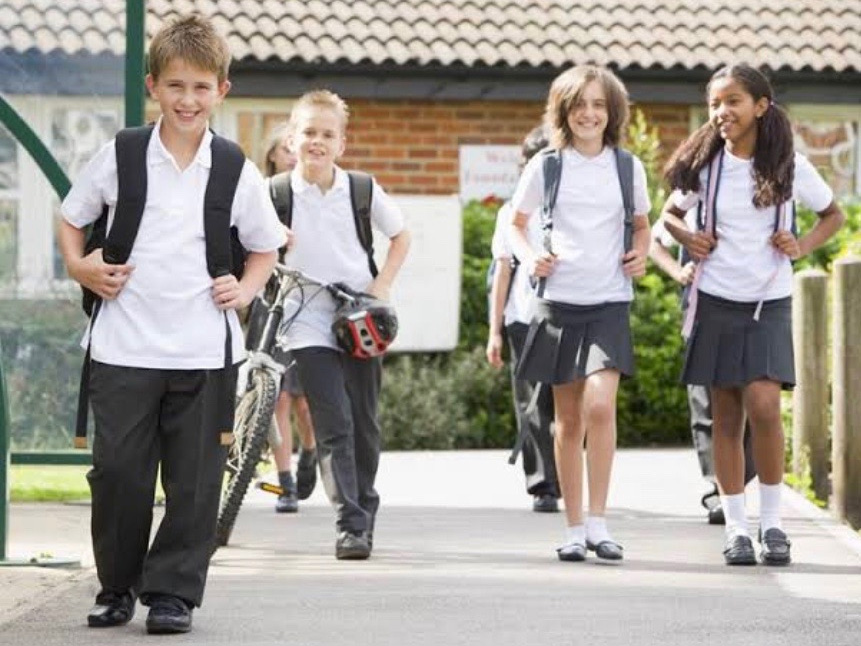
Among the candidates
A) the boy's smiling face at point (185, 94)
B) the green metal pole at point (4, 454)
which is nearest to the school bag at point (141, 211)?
the boy's smiling face at point (185, 94)

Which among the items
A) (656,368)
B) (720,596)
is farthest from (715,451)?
(656,368)

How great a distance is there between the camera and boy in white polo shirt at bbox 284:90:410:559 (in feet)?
32.0

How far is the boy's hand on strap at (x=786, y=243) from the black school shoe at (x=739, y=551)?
107 centimetres

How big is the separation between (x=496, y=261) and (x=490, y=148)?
355 inches

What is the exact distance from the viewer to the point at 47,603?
8.08 m

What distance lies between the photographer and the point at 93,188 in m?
7.54

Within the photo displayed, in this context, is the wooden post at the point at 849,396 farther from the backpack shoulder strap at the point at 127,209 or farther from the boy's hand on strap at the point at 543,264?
the backpack shoulder strap at the point at 127,209

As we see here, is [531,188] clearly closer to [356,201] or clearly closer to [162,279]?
[356,201]

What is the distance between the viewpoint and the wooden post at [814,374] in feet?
40.7

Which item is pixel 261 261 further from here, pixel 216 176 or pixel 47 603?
pixel 47 603

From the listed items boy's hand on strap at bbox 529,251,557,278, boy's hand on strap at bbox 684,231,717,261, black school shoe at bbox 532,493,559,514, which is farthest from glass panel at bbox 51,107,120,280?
boy's hand on strap at bbox 684,231,717,261

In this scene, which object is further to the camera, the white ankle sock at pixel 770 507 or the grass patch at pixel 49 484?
the grass patch at pixel 49 484

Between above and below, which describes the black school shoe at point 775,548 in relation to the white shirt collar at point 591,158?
below

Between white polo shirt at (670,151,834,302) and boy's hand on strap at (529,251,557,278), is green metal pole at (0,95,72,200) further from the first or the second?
white polo shirt at (670,151,834,302)
